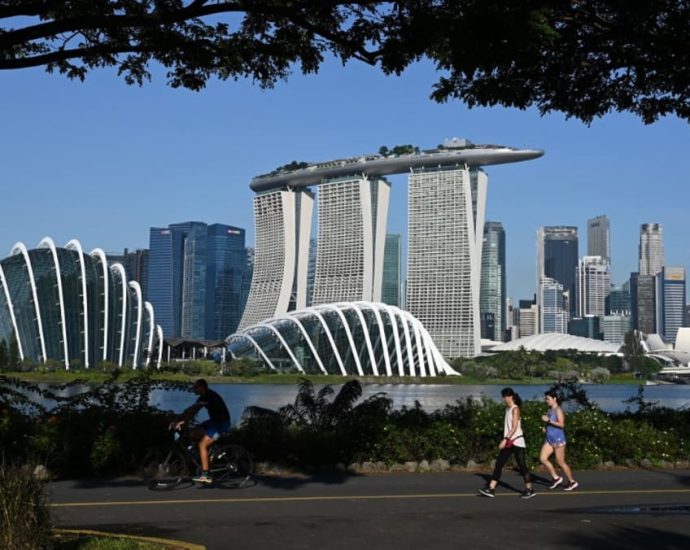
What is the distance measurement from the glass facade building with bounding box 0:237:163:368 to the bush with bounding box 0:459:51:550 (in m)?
95.9

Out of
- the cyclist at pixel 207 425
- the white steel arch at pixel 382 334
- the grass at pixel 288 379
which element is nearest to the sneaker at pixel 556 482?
the cyclist at pixel 207 425

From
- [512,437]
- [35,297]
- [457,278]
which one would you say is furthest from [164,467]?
[457,278]

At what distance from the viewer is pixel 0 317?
342 ft

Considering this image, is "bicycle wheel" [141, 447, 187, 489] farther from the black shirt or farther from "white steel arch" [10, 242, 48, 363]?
"white steel arch" [10, 242, 48, 363]

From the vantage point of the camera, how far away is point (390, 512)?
42.3 ft

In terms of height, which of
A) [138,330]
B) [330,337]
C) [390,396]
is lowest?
[390,396]

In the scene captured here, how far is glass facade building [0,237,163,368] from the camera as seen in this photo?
345 feet

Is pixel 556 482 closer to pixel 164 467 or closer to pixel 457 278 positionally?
pixel 164 467

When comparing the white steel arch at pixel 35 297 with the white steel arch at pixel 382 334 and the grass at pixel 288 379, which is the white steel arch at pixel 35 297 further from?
the white steel arch at pixel 382 334

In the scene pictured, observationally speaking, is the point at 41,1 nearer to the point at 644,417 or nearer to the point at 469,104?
the point at 469,104

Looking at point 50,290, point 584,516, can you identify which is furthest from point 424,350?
point 584,516

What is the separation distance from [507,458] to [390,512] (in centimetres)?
296

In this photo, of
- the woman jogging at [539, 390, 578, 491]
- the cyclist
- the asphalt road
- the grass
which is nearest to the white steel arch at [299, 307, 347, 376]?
the grass

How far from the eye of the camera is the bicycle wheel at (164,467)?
14.6m
